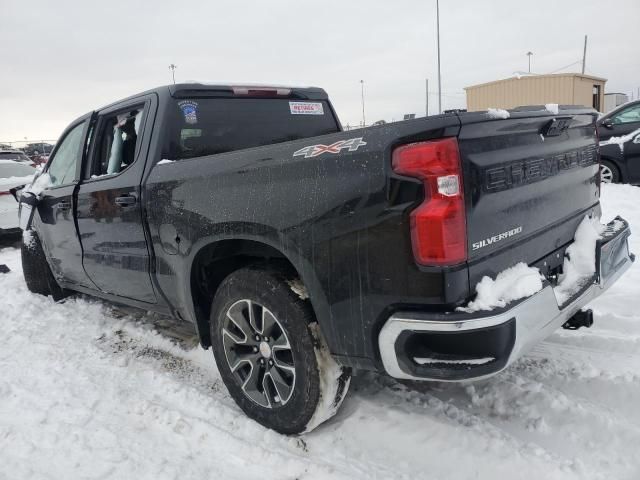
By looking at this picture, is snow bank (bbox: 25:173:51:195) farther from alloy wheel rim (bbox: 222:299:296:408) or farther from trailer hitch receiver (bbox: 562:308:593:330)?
trailer hitch receiver (bbox: 562:308:593:330)

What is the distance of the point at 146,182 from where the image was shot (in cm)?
298

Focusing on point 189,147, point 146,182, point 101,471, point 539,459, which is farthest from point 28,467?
point 539,459

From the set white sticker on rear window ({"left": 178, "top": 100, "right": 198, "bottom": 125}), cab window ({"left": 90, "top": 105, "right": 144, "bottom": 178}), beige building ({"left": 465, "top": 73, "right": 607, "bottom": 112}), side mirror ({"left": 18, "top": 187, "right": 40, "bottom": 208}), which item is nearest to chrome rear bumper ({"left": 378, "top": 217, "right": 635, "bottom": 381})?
white sticker on rear window ({"left": 178, "top": 100, "right": 198, "bottom": 125})

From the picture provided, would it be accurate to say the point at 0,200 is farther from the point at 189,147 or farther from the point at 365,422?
the point at 365,422

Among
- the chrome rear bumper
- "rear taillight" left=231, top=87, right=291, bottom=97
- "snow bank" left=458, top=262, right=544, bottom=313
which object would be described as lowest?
the chrome rear bumper

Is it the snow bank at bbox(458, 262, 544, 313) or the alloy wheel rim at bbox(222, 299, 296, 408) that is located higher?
the snow bank at bbox(458, 262, 544, 313)

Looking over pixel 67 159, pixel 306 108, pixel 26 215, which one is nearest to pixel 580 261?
pixel 306 108

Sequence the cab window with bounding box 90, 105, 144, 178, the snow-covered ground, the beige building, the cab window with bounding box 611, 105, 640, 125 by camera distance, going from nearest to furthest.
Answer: the snow-covered ground → the cab window with bounding box 90, 105, 144, 178 → the cab window with bounding box 611, 105, 640, 125 → the beige building

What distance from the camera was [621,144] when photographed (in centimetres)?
813

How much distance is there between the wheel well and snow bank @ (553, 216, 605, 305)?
4.62 feet

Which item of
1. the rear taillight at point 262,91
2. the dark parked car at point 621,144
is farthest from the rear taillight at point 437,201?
the dark parked car at point 621,144

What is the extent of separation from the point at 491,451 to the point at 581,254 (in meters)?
1.14

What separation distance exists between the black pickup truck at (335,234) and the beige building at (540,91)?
20010 millimetres

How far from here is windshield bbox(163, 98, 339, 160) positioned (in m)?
3.13
